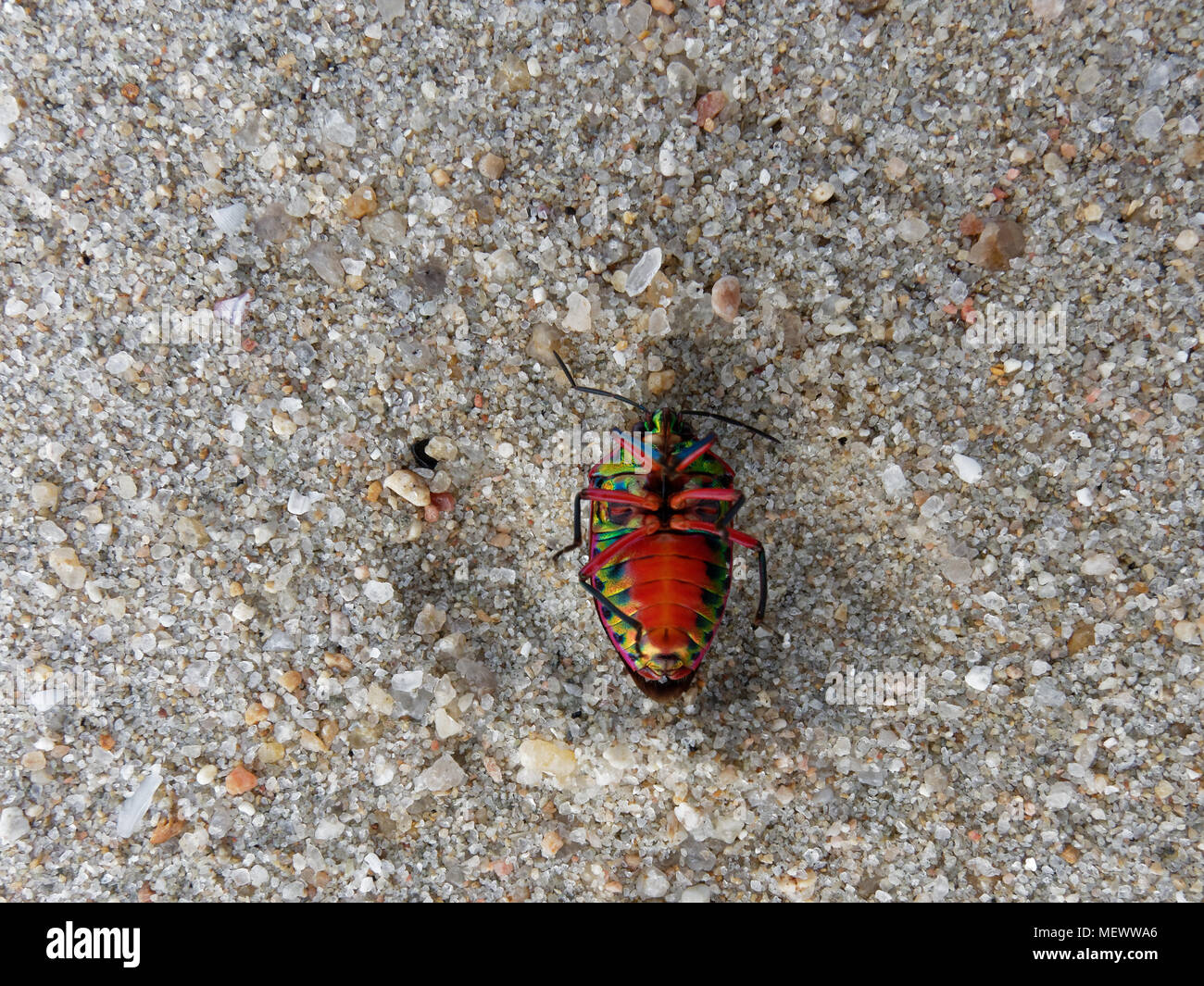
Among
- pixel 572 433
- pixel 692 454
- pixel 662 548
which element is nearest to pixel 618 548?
pixel 662 548

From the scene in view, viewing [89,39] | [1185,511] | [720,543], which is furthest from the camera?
[89,39]

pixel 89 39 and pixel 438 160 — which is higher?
pixel 89 39

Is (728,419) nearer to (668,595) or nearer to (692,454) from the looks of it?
(692,454)

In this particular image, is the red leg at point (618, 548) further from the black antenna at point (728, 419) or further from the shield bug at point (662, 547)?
the black antenna at point (728, 419)

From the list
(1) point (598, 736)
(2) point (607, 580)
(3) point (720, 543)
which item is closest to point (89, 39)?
(2) point (607, 580)

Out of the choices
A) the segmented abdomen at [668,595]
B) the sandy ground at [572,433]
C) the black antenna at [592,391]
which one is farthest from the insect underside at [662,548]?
the sandy ground at [572,433]

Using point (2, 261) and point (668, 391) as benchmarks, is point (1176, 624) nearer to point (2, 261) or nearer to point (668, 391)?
point (668, 391)

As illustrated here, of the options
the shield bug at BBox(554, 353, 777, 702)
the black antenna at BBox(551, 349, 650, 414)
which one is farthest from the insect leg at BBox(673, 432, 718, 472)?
the black antenna at BBox(551, 349, 650, 414)
